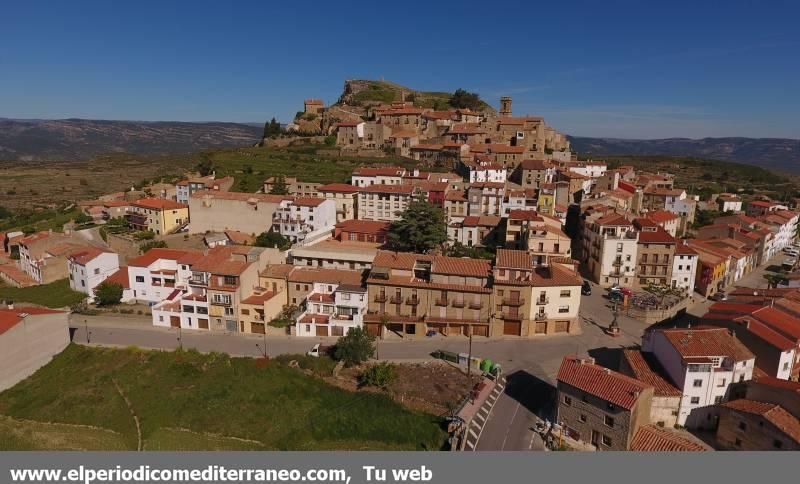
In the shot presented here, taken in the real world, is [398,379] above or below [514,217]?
below

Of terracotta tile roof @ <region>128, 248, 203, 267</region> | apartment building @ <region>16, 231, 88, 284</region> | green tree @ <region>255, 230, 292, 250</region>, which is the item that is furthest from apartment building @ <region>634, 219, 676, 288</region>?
apartment building @ <region>16, 231, 88, 284</region>

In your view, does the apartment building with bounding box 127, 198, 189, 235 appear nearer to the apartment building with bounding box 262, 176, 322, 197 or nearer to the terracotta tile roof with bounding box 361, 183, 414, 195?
the apartment building with bounding box 262, 176, 322, 197

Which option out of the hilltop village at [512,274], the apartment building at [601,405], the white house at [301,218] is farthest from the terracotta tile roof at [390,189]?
the apartment building at [601,405]

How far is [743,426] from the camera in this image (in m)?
25.9

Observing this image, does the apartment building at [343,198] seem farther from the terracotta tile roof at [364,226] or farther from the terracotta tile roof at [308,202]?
the terracotta tile roof at [364,226]

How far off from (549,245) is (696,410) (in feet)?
73.4

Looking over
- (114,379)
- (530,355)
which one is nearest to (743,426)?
(530,355)

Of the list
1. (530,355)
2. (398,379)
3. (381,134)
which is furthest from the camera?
(381,134)

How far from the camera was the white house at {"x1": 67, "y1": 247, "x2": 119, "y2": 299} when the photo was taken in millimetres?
49562

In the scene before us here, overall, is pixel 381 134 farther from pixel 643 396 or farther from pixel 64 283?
pixel 643 396

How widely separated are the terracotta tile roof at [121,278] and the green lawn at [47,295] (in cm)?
391

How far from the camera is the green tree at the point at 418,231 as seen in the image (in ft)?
164

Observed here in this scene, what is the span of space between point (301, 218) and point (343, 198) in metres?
7.45

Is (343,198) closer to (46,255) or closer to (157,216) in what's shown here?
(157,216)
